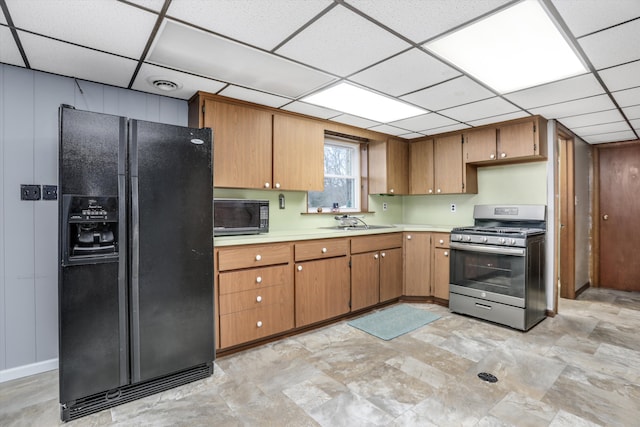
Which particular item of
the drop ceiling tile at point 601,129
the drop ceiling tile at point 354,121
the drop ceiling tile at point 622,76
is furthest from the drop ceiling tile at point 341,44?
the drop ceiling tile at point 601,129

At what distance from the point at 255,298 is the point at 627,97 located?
3.78 m

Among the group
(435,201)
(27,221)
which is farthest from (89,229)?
(435,201)

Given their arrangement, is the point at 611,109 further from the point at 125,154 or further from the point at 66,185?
the point at 66,185

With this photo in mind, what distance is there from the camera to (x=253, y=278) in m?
2.83

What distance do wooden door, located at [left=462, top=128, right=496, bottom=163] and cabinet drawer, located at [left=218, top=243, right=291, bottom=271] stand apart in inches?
106

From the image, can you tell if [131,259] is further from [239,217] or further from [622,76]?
[622,76]

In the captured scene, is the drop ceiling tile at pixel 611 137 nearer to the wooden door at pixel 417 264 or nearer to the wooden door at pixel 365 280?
the wooden door at pixel 417 264

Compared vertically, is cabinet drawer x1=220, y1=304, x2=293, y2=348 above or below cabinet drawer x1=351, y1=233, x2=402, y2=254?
below

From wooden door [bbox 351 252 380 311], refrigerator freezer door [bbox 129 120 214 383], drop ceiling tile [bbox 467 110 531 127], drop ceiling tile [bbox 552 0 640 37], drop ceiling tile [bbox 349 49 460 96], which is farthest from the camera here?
wooden door [bbox 351 252 380 311]

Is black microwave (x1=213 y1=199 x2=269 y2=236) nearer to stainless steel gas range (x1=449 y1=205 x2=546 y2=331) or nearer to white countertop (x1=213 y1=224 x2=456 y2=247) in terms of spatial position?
white countertop (x1=213 y1=224 x2=456 y2=247)

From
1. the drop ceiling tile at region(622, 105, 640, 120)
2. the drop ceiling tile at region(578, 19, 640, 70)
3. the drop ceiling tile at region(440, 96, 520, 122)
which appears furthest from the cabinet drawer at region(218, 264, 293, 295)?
the drop ceiling tile at region(622, 105, 640, 120)

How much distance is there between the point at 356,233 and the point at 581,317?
8.85 feet

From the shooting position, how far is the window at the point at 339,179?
4.20 m

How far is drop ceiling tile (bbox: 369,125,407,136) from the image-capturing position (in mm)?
4121
